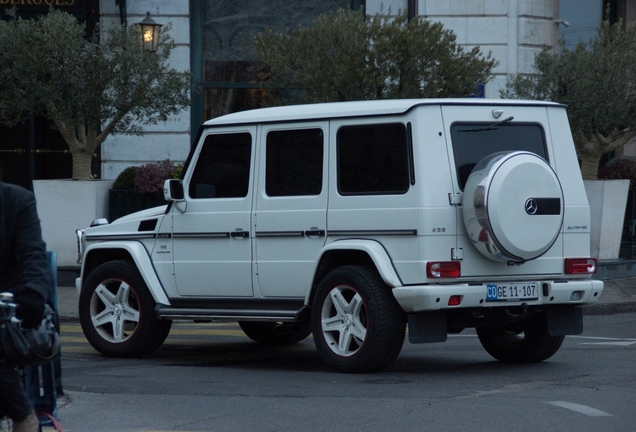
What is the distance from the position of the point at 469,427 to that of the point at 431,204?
6.96ft

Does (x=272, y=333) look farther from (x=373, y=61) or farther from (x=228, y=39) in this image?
(x=228, y=39)

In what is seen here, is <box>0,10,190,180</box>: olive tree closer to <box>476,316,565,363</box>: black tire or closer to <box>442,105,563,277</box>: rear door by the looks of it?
<box>476,316,565,363</box>: black tire

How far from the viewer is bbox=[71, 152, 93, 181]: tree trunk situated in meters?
16.1

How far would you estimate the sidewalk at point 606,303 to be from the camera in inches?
515

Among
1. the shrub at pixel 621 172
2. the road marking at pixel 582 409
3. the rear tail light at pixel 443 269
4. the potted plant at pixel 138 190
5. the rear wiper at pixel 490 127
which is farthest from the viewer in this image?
the shrub at pixel 621 172

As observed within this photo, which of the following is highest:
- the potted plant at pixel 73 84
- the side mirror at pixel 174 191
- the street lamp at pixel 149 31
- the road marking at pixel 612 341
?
the street lamp at pixel 149 31

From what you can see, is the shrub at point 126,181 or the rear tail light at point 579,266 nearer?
the rear tail light at point 579,266

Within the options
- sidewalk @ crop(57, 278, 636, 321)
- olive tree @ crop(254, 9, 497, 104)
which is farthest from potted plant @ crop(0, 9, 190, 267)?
olive tree @ crop(254, 9, 497, 104)

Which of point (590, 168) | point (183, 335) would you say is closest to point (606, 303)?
point (590, 168)

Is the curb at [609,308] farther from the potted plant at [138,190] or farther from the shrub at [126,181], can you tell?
the shrub at [126,181]

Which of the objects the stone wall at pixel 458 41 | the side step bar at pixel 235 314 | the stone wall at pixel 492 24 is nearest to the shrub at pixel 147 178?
the stone wall at pixel 458 41

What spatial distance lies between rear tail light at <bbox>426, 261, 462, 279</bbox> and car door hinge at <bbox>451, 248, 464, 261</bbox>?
0.03 meters

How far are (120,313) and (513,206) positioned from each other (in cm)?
355

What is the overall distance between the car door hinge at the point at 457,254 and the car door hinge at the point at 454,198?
34 centimetres
